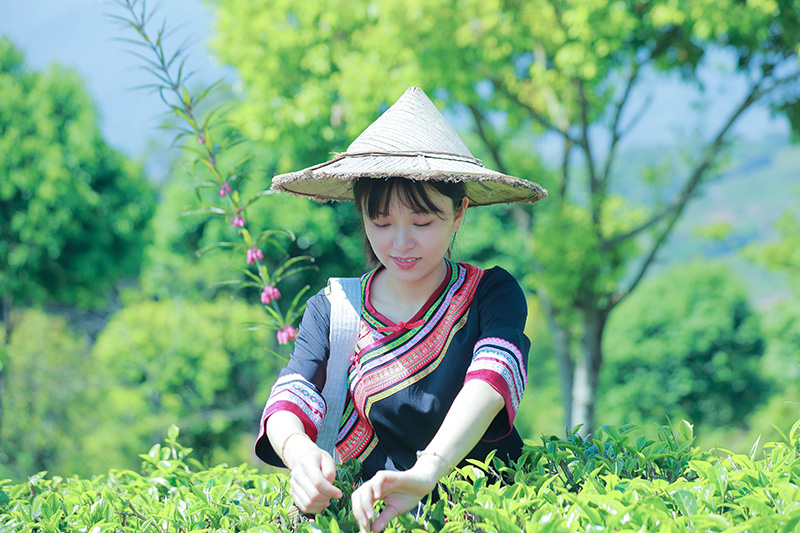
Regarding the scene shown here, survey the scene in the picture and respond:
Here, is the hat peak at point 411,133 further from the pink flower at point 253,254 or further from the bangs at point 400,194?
the pink flower at point 253,254

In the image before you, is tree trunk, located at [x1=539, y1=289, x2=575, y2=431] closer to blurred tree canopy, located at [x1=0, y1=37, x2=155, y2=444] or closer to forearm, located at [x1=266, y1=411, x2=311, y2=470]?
forearm, located at [x1=266, y1=411, x2=311, y2=470]

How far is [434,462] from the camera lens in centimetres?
149

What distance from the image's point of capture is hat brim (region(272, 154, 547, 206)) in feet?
5.40

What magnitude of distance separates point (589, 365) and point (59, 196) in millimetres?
9083

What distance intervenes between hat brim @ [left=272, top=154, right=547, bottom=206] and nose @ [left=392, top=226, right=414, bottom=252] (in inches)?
6.7

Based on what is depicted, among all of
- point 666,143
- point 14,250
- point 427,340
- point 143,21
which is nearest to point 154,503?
point 427,340

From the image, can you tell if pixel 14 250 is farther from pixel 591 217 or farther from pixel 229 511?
pixel 229 511

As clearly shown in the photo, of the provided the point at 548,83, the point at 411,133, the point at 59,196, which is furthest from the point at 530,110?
the point at 59,196

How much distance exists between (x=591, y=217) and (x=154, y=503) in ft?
22.7

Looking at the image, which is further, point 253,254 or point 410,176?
point 253,254

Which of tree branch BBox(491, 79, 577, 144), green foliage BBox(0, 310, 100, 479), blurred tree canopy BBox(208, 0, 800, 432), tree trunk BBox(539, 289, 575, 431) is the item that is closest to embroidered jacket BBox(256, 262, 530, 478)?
blurred tree canopy BBox(208, 0, 800, 432)

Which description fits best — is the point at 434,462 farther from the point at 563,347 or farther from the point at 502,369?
the point at 563,347

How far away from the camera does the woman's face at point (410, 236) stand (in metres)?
1.79

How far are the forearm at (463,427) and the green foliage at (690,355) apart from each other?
593 inches
